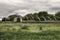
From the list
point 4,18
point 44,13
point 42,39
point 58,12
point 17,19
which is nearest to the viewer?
point 42,39

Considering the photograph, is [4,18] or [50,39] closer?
[50,39]

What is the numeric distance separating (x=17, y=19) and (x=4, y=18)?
817cm

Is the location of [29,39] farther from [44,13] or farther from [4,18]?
[44,13]

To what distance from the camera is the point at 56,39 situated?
17.9 m

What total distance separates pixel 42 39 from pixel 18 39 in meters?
2.37

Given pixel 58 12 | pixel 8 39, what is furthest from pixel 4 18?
pixel 8 39

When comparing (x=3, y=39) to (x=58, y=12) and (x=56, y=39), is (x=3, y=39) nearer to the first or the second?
(x=56, y=39)

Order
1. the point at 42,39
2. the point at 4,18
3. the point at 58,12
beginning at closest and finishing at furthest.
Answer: the point at 42,39 < the point at 4,18 < the point at 58,12

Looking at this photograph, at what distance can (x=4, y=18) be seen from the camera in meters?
79.4

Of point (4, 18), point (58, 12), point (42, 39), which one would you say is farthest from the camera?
point (58, 12)

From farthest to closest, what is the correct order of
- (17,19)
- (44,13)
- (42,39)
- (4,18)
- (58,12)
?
(58,12) < (44,13) < (4,18) < (17,19) < (42,39)

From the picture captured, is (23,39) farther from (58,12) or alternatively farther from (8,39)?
(58,12)

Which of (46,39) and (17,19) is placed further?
(17,19)

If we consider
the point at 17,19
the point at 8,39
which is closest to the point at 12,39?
the point at 8,39
